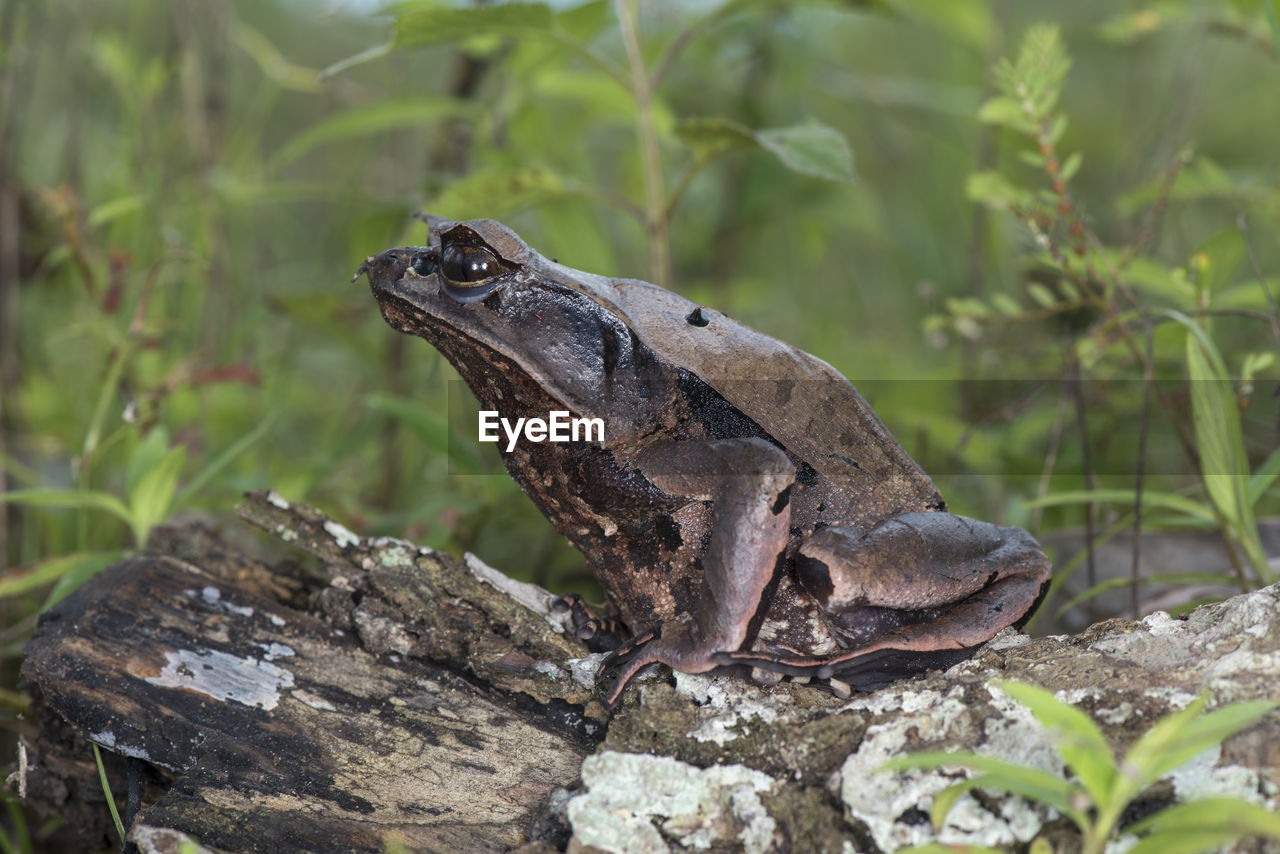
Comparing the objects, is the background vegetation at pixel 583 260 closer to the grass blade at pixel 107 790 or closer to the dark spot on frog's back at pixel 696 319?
the grass blade at pixel 107 790

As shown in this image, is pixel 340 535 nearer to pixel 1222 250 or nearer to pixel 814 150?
pixel 814 150

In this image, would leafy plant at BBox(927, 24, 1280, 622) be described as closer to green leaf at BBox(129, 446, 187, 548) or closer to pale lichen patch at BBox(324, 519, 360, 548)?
pale lichen patch at BBox(324, 519, 360, 548)

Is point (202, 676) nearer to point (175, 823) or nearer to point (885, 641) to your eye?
point (175, 823)

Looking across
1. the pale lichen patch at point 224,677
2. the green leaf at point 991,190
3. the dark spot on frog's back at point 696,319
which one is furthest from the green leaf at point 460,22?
the pale lichen patch at point 224,677

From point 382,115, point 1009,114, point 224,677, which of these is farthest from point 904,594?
point 382,115

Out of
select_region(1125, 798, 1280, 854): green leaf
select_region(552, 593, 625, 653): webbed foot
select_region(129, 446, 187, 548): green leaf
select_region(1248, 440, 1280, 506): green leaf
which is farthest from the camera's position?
select_region(129, 446, 187, 548): green leaf

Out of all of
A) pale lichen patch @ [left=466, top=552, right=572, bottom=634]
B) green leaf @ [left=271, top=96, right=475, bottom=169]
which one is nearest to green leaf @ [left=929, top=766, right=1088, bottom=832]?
pale lichen patch @ [left=466, top=552, right=572, bottom=634]

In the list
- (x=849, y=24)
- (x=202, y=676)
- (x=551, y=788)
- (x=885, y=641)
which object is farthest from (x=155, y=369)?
(x=849, y=24)
